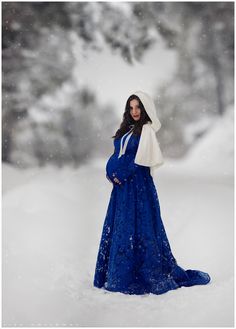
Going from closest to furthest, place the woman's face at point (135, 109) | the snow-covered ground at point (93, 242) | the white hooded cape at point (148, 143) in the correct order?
the snow-covered ground at point (93, 242)
the white hooded cape at point (148, 143)
the woman's face at point (135, 109)

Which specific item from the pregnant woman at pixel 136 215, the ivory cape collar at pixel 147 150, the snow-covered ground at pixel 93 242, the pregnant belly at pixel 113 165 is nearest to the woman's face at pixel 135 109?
the pregnant woman at pixel 136 215

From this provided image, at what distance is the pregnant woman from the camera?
404cm

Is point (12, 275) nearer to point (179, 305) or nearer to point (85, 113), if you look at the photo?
point (179, 305)

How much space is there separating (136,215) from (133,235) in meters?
0.17

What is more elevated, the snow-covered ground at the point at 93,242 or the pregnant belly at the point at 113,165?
the pregnant belly at the point at 113,165

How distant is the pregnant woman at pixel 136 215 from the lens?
404 cm

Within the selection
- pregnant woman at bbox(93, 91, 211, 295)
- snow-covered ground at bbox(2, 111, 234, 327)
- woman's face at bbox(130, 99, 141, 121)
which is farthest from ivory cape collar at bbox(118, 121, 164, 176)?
snow-covered ground at bbox(2, 111, 234, 327)

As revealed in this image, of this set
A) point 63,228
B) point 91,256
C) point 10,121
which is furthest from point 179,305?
point 10,121

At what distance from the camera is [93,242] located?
221 inches

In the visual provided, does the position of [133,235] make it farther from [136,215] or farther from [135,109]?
[135,109]

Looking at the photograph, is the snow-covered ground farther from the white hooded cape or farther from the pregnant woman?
the white hooded cape

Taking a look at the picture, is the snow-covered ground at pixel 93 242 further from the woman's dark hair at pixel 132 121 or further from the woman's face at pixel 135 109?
the woman's face at pixel 135 109

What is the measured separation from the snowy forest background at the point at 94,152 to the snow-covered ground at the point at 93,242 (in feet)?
0.05

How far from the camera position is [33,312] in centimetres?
388
